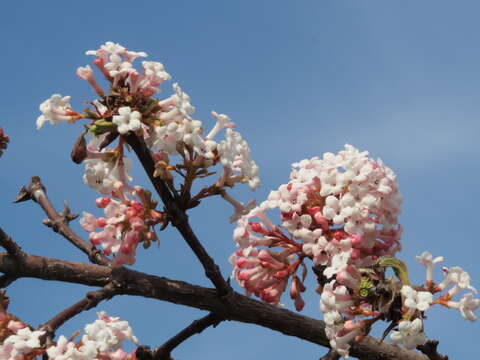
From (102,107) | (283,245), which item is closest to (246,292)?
(283,245)

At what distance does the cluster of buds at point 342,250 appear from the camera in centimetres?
577

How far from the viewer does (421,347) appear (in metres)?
6.18


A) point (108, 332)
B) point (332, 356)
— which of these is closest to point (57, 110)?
point (108, 332)

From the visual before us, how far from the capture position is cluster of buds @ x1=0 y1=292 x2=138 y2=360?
221 inches

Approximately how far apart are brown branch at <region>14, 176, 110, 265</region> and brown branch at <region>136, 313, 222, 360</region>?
36.2 inches

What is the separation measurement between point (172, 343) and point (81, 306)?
1095mm

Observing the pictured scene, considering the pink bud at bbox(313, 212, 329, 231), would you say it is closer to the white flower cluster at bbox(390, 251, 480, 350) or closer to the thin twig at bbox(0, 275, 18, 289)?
the white flower cluster at bbox(390, 251, 480, 350)

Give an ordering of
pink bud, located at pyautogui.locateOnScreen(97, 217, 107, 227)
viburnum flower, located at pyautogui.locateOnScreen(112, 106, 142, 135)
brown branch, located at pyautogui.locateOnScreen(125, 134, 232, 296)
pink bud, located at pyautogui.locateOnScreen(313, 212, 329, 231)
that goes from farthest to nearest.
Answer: pink bud, located at pyautogui.locateOnScreen(97, 217, 107, 227), pink bud, located at pyautogui.locateOnScreen(313, 212, 329, 231), brown branch, located at pyautogui.locateOnScreen(125, 134, 232, 296), viburnum flower, located at pyautogui.locateOnScreen(112, 106, 142, 135)

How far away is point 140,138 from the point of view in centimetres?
600

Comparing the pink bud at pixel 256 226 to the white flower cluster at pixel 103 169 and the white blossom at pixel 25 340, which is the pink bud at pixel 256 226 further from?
the white blossom at pixel 25 340

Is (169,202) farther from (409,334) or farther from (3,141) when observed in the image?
(409,334)

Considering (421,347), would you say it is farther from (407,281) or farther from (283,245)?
(283,245)

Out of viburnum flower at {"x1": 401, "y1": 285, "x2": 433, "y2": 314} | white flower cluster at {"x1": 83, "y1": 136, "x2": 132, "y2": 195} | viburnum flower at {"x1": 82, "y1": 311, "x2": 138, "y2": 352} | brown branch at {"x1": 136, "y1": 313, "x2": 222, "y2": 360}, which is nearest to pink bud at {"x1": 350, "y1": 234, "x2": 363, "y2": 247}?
viburnum flower at {"x1": 401, "y1": 285, "x2": 433, "y2": 314}

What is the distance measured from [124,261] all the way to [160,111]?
1.27 metres
